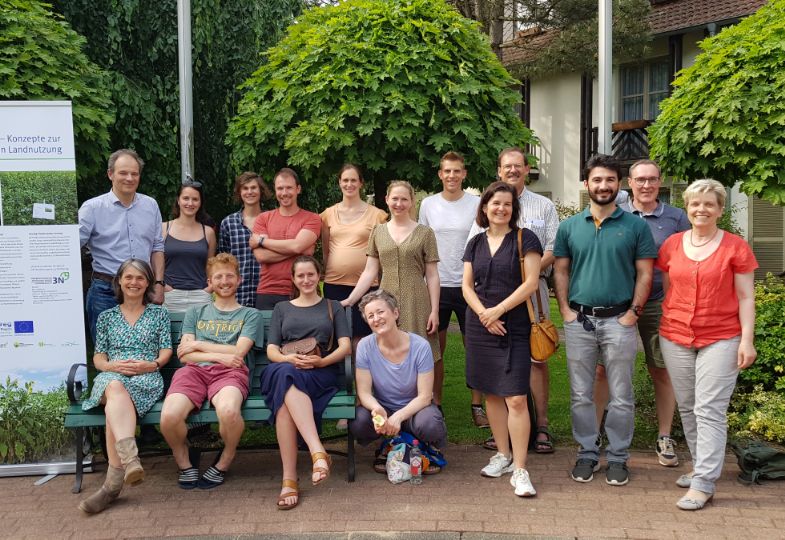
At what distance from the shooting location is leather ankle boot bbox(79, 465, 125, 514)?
4504 millimetres

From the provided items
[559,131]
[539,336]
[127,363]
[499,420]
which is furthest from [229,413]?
[559,131]

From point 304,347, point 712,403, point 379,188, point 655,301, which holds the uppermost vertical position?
point 379,188

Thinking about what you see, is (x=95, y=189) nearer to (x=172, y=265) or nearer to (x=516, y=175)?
(x=172, y=265)

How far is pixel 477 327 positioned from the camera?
5.05 meters

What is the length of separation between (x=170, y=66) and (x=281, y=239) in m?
4.38

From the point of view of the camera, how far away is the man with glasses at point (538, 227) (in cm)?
545

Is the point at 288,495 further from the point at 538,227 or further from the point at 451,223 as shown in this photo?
the point at 538,227

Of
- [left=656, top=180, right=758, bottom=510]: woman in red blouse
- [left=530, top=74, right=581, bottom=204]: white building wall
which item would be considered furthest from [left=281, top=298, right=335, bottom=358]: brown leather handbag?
[left=530, top=74, right=581, bottom=204]: white building wall

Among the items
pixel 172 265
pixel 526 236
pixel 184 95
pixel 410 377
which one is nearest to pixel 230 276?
pixel 172 265

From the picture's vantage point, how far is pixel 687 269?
15.2ft

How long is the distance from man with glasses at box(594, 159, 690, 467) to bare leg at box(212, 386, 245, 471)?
235 cm

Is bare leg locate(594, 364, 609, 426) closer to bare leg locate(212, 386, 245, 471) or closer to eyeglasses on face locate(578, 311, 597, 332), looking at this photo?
eyeglasses on face locate(578, 311, 597, 332)

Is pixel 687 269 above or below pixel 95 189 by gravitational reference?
below

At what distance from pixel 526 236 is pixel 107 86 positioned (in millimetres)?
5254
